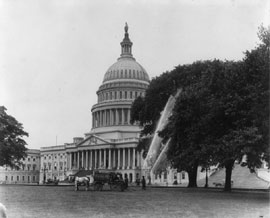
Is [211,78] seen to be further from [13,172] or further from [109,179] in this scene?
[13,172]

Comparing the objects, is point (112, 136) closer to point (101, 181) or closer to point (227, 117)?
point (101, 181)

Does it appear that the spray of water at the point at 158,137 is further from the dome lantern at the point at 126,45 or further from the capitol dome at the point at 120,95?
the dome lantern at the point at 126,45

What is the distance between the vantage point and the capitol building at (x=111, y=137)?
464 ft

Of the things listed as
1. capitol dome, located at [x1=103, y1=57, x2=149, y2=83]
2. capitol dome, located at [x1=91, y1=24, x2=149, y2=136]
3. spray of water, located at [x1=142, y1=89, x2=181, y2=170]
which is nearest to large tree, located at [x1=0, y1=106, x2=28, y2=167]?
spray of water, located at [x1=142, y1=89, x2=181, y2=170]

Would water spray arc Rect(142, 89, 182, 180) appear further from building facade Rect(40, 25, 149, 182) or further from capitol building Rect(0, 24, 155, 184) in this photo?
capitol building Rect(0, 24, 155, 184)

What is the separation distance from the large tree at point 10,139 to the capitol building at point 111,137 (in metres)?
62.5

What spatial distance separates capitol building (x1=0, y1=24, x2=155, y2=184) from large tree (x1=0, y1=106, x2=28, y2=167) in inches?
2462

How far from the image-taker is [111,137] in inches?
5940

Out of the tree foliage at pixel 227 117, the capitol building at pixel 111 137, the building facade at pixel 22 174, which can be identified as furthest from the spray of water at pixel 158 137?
the building facade at pixel 22 174

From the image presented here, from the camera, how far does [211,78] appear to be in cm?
4566

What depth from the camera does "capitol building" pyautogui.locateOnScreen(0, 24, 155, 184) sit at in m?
142

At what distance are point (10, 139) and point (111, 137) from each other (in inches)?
3034

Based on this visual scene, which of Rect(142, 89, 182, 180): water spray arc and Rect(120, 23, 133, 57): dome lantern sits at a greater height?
Rect(120, 23, 133, 57): dome lantern

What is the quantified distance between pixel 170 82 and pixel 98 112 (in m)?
96.1
